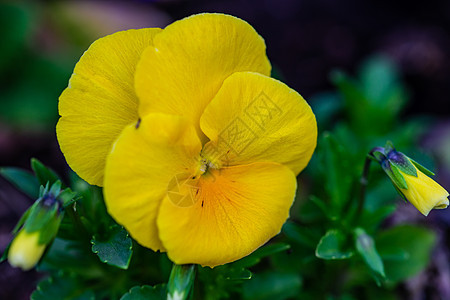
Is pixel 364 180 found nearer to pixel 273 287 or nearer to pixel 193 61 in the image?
pixel 273 287

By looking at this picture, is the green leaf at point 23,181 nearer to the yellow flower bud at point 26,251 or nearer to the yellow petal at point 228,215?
the yellow flower bud at point 26,251

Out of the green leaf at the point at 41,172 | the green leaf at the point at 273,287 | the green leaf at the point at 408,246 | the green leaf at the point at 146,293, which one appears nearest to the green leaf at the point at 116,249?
the green leaf at the point at 146,293

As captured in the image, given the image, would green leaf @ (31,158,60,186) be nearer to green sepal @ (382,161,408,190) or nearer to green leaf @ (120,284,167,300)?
green leaf @ (120,284,167,300)

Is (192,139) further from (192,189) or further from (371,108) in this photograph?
(371,108)

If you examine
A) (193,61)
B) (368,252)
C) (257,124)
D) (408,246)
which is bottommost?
(408,246)

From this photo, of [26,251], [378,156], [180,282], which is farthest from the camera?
[378,156]

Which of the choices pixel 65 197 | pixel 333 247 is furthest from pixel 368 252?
→ pixel 65 197
